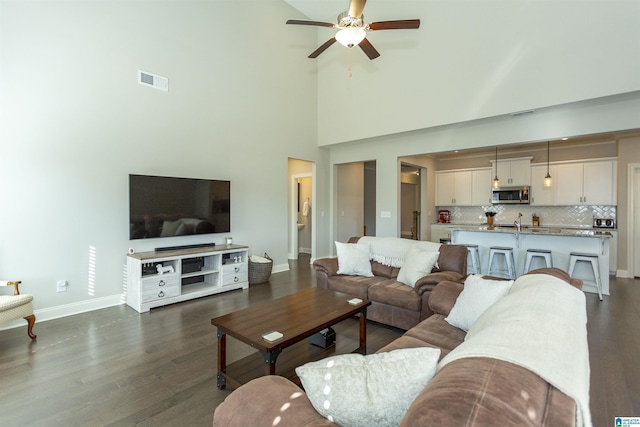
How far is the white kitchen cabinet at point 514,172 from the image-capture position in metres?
6.95

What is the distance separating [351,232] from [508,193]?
3.91m

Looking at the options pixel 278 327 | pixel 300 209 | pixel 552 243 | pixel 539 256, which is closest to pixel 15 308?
pixel 278 327

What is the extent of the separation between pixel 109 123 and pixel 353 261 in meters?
3.67

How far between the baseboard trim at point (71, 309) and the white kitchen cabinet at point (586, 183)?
8.55m

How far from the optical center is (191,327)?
3.27 metres

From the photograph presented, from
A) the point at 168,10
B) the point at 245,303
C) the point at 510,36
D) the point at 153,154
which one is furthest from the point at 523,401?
the point at 168,10

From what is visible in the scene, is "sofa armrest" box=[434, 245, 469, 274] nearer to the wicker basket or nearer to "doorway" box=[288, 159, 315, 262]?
the wicker basket

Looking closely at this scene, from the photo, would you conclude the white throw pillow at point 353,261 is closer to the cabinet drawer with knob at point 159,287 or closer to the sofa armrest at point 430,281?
the sofa armrest at point 430,281

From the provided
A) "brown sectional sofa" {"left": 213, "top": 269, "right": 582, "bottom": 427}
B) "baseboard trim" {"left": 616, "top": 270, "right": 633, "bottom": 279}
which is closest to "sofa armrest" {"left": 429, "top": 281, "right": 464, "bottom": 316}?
"brown sectional sofa" {"left": 213, "top": 269, "right": 582, "bottom": 427}

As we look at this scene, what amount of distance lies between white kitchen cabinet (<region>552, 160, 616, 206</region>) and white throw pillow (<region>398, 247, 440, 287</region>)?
518cm

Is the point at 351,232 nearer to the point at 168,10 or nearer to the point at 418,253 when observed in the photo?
the point at 418,253

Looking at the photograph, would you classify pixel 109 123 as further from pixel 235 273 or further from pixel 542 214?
pixel 542 214

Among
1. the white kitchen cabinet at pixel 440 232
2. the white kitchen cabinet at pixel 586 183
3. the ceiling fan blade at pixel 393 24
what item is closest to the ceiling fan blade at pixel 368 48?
the ceiling fan blade at pixel 393 24

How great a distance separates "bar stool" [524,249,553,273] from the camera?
484cm
